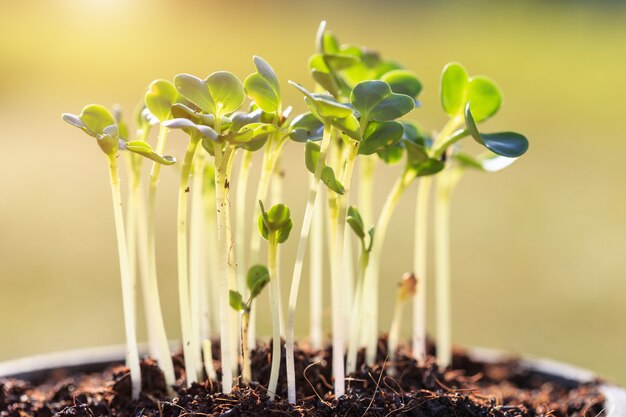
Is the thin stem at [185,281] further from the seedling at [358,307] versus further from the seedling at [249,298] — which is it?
the seedling at [358,307]

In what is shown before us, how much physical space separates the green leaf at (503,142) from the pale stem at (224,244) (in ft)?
0.78

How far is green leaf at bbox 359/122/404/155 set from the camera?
0.72m

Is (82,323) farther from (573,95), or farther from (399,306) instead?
(573,95)

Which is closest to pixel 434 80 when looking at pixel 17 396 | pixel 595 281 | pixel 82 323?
pixel 595 281

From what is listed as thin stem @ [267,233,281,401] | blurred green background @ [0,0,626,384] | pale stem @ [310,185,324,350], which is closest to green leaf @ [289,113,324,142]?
thin stem @ [267,233,281,401]

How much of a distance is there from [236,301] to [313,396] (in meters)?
0.13

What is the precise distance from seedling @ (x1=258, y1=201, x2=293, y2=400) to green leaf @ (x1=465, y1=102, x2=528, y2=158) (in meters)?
0.20

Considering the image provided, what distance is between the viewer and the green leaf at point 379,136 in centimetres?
72

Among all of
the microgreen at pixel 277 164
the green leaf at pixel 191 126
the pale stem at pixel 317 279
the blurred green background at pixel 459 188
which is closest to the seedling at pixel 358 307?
the microgreen at pixel 277 164

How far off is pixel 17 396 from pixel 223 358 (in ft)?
1.12

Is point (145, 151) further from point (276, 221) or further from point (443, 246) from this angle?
point (443, 246)

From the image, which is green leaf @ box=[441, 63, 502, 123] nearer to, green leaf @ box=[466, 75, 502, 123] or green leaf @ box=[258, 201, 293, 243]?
green leaf @ box=[466, 75, 502, 123]

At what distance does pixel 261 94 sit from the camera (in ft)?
2.32

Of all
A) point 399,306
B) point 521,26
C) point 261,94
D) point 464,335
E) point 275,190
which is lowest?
point 464,335
